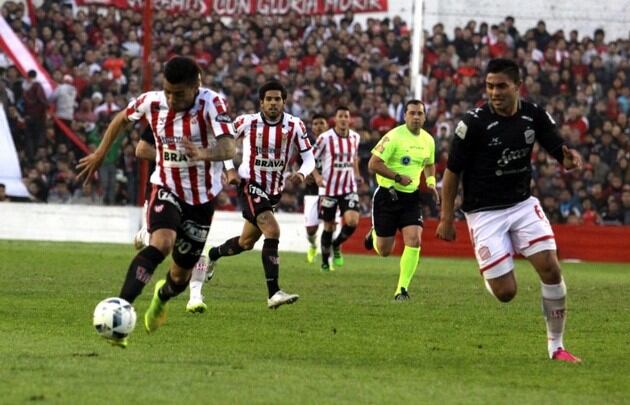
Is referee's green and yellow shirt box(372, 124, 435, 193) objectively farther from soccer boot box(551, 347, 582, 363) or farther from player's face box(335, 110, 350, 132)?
soccer boot box(551, 347, 582, 363)

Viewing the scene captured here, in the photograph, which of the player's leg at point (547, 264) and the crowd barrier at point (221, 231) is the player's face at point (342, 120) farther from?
the player's leg at point (547, 264)

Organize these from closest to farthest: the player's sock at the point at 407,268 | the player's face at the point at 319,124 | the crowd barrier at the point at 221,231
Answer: the player's sock at the point at 407,268
the player's face at the point at 319,124
the crowd barrier at the point at 221,231

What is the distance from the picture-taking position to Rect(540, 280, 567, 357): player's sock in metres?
9.70

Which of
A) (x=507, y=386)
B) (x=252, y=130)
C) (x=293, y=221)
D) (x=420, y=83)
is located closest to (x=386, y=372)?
(x=507, y=386)

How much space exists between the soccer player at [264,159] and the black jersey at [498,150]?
4.28 m

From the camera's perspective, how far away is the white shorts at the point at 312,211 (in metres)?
24.6

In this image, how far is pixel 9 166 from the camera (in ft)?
89.8

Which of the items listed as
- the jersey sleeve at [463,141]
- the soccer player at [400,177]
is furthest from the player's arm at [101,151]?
the soccer player at [400,177]

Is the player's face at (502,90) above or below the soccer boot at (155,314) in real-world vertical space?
above

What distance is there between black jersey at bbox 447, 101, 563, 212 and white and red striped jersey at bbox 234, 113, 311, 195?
464cm

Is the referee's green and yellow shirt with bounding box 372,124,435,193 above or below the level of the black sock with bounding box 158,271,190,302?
below

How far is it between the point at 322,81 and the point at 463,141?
62.8 ft

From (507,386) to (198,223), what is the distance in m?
2.93

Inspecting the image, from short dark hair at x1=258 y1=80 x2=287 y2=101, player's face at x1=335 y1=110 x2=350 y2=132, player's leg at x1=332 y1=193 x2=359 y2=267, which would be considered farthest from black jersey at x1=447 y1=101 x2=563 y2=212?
player's face at x1=335 y1=110 x2=350 y2=132
